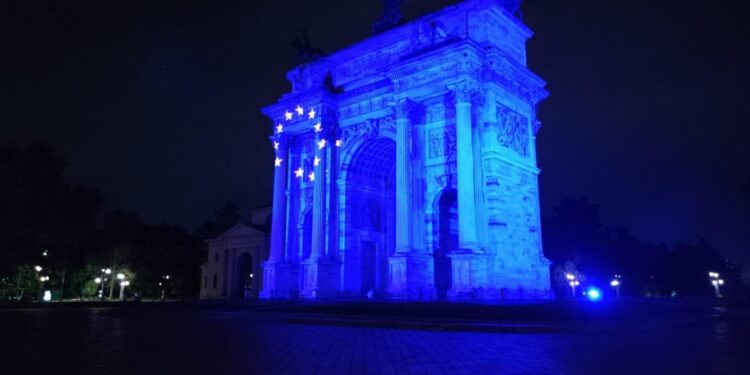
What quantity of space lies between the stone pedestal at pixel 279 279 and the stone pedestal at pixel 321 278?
6.46 feet

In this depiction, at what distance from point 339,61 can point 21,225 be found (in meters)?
22.8

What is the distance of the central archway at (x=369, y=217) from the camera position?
118 ft

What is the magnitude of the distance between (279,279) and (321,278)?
4.13 m

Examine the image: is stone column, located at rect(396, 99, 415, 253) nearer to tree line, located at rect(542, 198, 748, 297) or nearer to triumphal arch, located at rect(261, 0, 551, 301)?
triumphal arch, located at rect(261, 0, 551, 301)

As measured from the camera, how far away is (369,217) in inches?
1494

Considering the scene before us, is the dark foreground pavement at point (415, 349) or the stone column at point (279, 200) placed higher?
the stone column at point (279, 200)

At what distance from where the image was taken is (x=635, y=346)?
10.4 metres

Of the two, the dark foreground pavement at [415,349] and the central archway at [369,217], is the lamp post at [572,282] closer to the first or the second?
the central archway at [369,217]

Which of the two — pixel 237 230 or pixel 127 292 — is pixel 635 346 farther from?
pixel 127 292

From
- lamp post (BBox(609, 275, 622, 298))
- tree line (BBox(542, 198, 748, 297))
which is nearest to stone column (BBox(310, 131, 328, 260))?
tree line (BBox(542, 198, 748, 297))

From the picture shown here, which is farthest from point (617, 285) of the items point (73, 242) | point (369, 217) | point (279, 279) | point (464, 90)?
point (73, 242)

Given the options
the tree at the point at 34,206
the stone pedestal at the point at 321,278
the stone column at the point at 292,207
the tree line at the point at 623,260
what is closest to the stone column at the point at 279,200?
the stone column at the point at 292,207

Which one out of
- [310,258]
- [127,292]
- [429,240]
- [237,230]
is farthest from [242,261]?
[429,240]

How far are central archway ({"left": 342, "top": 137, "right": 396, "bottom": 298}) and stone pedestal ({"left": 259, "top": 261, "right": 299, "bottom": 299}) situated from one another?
3.84 meters
